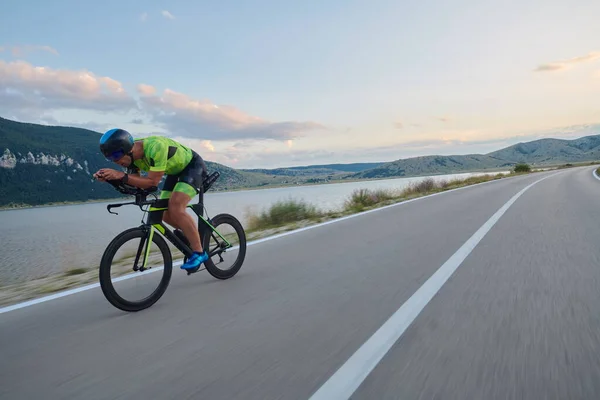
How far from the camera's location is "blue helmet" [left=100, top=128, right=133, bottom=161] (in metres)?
3.72

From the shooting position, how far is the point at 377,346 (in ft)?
9.14

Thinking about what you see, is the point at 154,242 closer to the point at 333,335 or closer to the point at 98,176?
the point at 98,176

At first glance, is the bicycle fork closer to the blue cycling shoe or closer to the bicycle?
the bicycle

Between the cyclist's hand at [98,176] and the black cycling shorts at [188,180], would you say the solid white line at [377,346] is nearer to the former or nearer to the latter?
the black cycling shorts at [188,180]

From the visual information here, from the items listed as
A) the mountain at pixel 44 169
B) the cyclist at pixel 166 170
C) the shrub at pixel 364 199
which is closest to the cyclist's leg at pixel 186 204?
the cyclist at pixel 166 170

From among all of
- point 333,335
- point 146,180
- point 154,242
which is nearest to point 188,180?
point 146,180

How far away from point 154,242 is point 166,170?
2.46ft

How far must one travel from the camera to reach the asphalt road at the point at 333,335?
2283mm

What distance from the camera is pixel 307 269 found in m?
5.39

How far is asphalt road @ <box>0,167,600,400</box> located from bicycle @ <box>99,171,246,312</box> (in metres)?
0.16

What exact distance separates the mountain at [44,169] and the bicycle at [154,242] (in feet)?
235

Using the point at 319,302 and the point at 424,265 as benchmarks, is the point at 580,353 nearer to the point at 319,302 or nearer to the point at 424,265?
the point at 319,302

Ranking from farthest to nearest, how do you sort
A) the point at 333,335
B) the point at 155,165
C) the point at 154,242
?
the point at 154,242
the point at 155,165
the point at 333,335

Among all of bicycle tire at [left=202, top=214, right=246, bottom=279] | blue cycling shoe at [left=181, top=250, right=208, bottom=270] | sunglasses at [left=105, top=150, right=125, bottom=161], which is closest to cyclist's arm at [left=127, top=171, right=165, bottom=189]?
sunglasses at [left=105, top=150, right=125, bottom=161]
